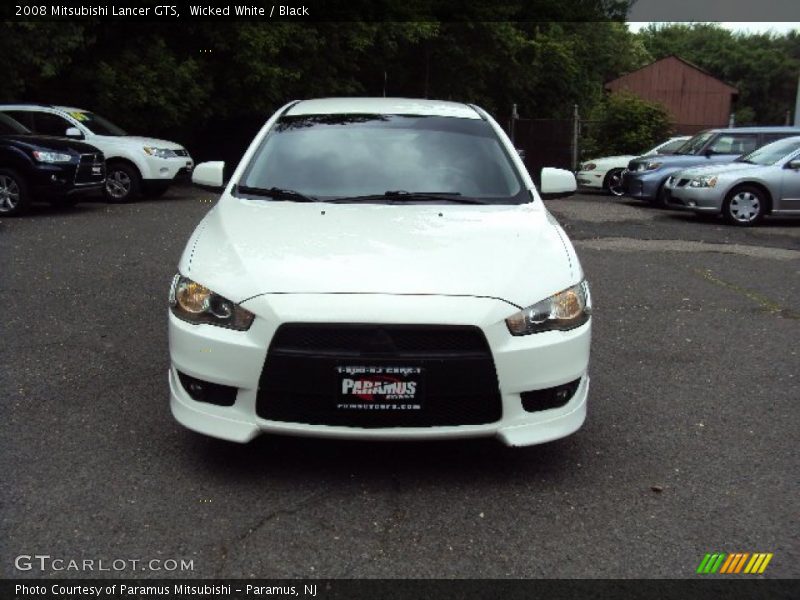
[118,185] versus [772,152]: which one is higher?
[772,152]

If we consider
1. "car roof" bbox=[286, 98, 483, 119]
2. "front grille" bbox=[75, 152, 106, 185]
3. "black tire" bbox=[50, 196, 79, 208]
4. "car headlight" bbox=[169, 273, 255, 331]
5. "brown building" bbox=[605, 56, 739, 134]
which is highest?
"brown building" bbox=[605, 56, 739, 134]

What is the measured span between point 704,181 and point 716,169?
33cm

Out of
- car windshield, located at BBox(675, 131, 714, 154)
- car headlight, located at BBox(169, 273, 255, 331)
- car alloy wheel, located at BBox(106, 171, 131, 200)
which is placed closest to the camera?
car headlight, located at BBox(169, 273, 255, 331)

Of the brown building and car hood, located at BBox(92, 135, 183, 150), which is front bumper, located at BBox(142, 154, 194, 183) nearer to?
car hood, located at BBox(92, 135, 183, 150)

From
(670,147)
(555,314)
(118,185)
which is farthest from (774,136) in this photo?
(555,314)

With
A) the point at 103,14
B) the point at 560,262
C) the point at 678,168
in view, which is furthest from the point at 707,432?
the point at 103,14

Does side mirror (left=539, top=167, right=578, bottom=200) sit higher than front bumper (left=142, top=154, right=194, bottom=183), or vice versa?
side mirror (left=539, top=167, right=578, bottom=200)

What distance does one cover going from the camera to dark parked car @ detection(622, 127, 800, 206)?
54.5ft

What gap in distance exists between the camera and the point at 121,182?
1582 centimetres

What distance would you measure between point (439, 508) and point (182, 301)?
142 centimetres

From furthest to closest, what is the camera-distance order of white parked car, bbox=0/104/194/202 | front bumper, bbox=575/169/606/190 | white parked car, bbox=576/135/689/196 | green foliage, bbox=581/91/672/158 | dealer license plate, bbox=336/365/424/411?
green foliage, bbox=581/91/672/158
front bumper, bbox=575/169/606/190
white parked car, bbox=576/135/689/196
white parked car, bbox=0/104/194/202
dealer license plate, bbox=336/365/424/411

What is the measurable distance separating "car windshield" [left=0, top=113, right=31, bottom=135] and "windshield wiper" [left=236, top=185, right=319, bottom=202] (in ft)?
32.8

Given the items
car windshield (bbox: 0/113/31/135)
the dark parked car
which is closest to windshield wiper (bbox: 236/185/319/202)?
car windshield (bbox: 0/113/31/135)
